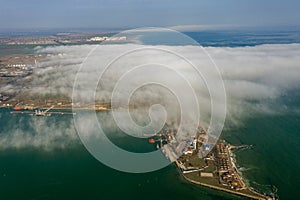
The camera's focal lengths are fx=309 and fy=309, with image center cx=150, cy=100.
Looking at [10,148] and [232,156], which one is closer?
[232,156]

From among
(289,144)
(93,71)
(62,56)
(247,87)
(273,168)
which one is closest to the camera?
(273,168)

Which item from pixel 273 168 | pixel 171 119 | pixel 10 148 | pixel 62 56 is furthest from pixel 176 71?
pixel 62 56

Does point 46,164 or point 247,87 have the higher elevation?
point 247,87

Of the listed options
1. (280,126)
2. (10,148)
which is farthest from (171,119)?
(10,148)

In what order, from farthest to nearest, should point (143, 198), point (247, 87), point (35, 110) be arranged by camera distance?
point (247, 87) → point (35, 110) → point (143, 198)

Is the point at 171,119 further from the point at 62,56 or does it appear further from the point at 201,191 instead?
the point at 62,56

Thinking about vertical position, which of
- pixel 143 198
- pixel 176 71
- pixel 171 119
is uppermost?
pixel 176 71
